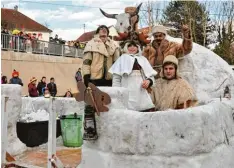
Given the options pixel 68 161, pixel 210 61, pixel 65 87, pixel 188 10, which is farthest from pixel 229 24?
pixel 68 161

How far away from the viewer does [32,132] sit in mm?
6781

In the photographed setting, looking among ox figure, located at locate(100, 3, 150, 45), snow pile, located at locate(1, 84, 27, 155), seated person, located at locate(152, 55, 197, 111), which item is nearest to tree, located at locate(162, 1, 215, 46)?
ox figure, located at locate(100, 3, 150, 45)

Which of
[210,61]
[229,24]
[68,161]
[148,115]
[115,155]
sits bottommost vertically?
[68,161]

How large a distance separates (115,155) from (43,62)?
65.4 feet

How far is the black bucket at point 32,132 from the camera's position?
669 centimetres

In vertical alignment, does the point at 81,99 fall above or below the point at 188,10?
below

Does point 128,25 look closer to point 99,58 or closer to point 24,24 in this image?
point 99,58

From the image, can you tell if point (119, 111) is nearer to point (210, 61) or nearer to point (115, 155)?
point (115, 155)

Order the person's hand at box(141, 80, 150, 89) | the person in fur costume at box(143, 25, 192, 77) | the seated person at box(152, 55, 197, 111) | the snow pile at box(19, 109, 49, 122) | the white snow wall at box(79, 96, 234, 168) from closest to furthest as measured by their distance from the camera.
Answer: the white snow wall at box(79, 96, 234, 168)
the seated person at box(152, 55, 197, 111)
the person's hand at box(141, 80, 150, 89)
the person in fur costume at box(143, 25, 192, 77)
the snow pile at box(19, 109, 49, 122)

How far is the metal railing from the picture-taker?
2034 cm

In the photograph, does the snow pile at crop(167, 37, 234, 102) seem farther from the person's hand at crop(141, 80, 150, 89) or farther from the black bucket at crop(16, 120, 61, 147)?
the black bucket at crop(16, 120, 61, 147)

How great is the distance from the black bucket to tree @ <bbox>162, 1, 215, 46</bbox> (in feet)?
82.9

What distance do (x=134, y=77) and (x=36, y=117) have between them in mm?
2600

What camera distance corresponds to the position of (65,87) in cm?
2552
